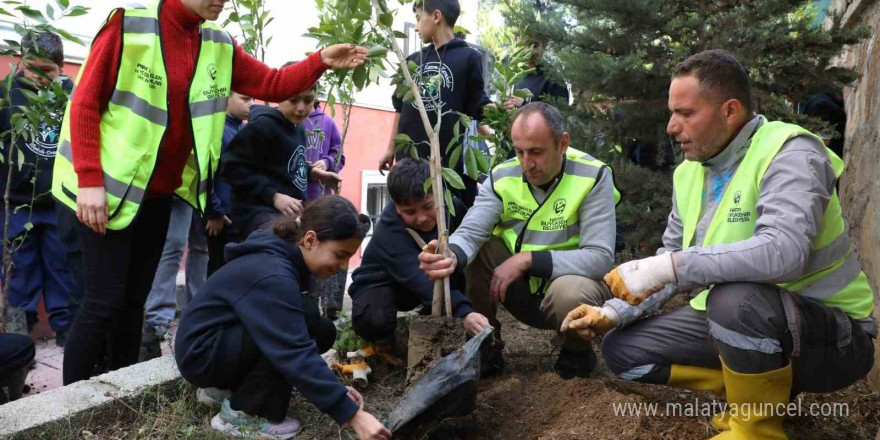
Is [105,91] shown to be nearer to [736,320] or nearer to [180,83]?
[180,83]

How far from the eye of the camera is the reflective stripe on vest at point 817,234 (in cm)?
217

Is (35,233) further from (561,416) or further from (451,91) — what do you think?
(561,416)

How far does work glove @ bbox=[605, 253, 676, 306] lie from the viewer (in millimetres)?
2160

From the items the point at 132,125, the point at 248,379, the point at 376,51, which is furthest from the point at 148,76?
the point at 248,379

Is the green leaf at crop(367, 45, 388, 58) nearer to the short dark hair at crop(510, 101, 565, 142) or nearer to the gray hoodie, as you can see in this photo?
the short dark hair at crop(510, 101, 565, 142)

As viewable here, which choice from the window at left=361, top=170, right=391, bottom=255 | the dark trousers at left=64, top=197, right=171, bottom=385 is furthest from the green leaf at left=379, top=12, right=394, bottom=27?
the window at left=361, top=170, right=391, bottom=255

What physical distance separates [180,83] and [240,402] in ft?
4.13

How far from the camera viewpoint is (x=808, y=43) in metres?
3.86

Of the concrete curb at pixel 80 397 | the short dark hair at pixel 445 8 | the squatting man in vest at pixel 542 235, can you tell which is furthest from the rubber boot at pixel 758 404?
the short dark hair at pixel 445 8

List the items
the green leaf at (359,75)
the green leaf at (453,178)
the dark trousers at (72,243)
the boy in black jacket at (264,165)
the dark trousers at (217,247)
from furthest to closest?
the dark trousers at (217,247)
the boy in black jacket at (264,165)
the green leaf at (359,75)
the green leaf at (453,178)
the dark trousers at (72,243)

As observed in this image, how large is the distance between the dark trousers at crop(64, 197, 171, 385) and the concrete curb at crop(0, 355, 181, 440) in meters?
0.13

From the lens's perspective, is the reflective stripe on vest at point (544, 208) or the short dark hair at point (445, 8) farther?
the short dark hair at point (445, 8)

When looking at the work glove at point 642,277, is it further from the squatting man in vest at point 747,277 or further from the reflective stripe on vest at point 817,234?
the reflective stripe on vest at point 817,234

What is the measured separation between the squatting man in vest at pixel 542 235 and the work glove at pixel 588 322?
0.99 feet
